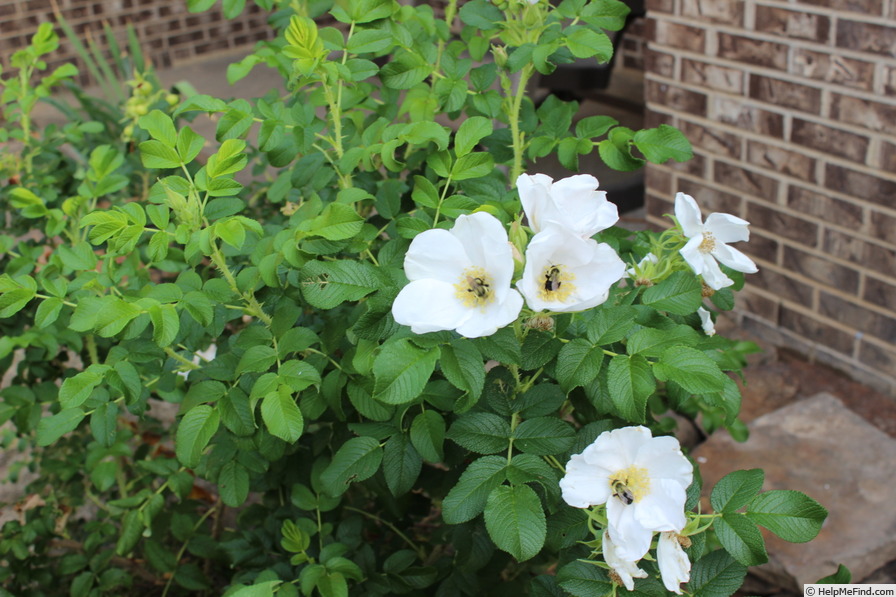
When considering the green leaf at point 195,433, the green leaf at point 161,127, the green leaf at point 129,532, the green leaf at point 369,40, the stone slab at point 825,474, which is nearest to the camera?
the green leaf at point 195,433

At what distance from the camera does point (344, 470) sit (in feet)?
4.09

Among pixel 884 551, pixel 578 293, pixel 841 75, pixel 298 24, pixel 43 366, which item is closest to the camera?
pixel 578 293

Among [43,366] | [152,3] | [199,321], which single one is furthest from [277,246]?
[152,3]

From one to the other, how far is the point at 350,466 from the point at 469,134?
49cm

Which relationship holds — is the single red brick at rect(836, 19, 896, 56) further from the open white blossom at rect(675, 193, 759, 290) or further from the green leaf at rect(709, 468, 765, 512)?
the green leaf at rect(709, 468, 765, 512)

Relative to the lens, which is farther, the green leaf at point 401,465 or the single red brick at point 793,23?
the single red brick at point 793,23

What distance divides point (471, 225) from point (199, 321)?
402 mm

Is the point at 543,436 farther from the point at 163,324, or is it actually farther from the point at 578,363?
the point at 163,324

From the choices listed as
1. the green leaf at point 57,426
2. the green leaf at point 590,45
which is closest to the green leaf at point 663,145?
the green leaf at point 590,45

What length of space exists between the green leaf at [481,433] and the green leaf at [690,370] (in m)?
0.22

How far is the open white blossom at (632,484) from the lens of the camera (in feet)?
3.22

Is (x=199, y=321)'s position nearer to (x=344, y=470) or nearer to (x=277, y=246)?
(x=277, y=246)

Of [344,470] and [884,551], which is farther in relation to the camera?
[884,551]

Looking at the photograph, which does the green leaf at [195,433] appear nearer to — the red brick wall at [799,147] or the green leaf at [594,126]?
the green leaf at [594,126]
